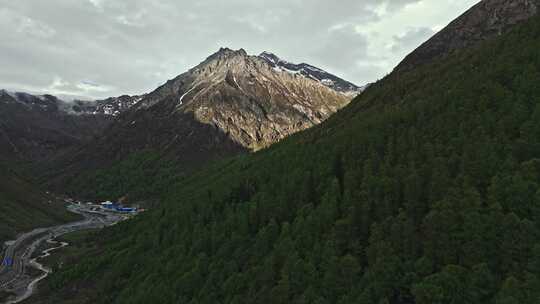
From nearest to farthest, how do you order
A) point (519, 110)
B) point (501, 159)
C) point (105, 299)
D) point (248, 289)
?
point (501, 159), point (519, 110), point (248, 289), point (105, 299)

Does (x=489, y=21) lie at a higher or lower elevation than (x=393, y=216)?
higher

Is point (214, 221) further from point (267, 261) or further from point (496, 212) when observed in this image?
point (496, 212)

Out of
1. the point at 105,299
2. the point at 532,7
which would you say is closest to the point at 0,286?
the point at 105,299

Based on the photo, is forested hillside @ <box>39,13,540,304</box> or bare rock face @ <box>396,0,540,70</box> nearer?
forested hillside @ <box>39,13,540,304</box>

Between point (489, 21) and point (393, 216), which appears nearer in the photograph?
point (393, 216)

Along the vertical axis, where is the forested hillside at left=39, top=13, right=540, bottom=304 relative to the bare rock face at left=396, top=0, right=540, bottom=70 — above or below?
below

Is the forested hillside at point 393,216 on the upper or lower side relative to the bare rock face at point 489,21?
lower

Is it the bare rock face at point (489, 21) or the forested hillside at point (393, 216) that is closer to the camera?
the forested hillside at point (393, 216)

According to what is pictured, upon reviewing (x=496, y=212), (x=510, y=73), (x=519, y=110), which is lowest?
(x=496, y=212)
